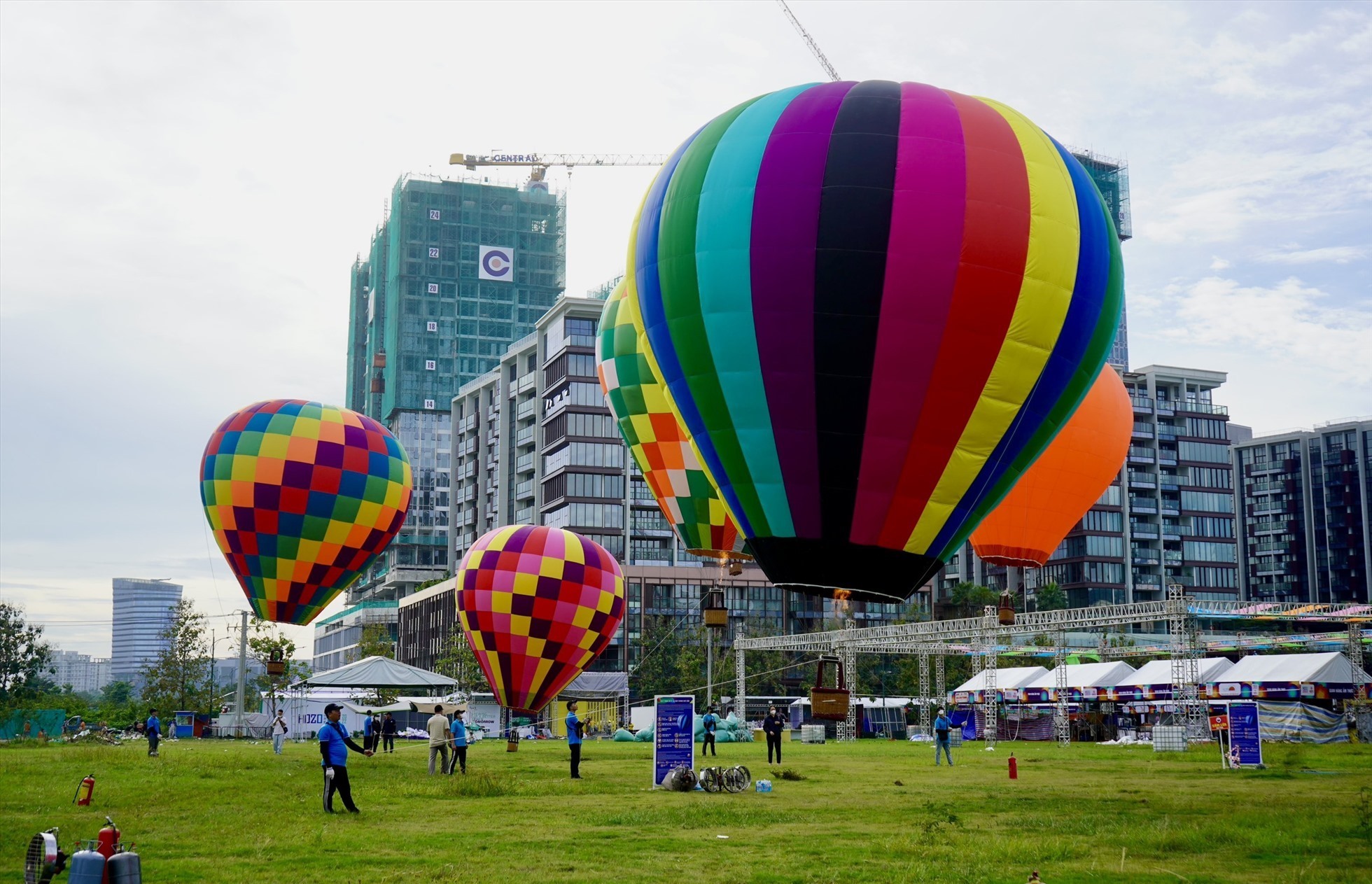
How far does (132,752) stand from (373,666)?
8.51m

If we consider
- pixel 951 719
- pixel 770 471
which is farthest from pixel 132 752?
pixel 951 719

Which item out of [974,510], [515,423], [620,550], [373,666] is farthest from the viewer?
[515,423]

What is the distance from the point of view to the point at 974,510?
1986 centimetres

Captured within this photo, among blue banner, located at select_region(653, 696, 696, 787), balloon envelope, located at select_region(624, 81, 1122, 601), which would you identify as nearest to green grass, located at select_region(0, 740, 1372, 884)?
blue banner, located at select_region(653, 696, 696, 787)

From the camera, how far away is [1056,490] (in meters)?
32.8

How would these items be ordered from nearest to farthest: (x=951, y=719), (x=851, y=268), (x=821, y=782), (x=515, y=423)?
(x=851, y=268), (x=821, y=782), (x=951, y=719), (x=515, y=423)

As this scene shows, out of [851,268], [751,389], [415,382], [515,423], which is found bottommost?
[751,389]

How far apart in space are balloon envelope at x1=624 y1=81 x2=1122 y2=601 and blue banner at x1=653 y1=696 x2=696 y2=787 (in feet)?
13.1

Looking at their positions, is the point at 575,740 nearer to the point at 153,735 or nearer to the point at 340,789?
the point at 340,789

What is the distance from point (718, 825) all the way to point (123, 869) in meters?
8.79

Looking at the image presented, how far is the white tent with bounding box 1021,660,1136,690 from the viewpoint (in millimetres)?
52781

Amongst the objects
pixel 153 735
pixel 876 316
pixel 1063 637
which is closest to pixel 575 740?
pixel 876 316

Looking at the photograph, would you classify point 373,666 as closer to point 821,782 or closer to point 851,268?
point 821,782

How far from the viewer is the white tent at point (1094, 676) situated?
52781 mm
